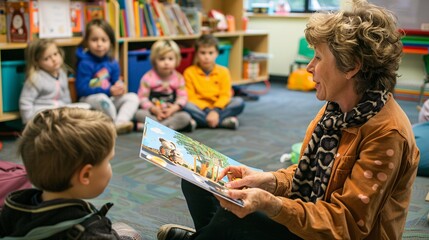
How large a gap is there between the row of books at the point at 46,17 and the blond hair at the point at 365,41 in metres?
2.53

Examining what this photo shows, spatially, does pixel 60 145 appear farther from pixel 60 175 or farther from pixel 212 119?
pixel 212 119

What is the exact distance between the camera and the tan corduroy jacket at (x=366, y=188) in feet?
4.08

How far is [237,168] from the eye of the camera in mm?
1521

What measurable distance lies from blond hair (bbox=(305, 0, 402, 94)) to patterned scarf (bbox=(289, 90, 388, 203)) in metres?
0.05

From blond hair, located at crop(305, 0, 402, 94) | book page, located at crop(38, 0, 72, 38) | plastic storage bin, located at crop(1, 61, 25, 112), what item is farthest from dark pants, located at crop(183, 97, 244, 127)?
blond hair, located at crop(305, 0, 402, 94)

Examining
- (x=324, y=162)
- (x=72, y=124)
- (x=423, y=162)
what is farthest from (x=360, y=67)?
(x=423, y=162)

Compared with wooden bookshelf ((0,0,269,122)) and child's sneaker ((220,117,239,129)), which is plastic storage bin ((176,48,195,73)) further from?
child's sneaker ((220,117,239,129))

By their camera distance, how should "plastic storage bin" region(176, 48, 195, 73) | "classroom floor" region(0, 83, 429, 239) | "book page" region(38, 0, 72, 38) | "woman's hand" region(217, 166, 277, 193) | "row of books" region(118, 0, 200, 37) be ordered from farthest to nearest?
1. "plastic storage bin" region(176, 48, 195, 73)
2. "row of books" region(118, 0, 200, 37)
3. "book page" region(38, 0, 72, 38)
4. "classroom floor" region(0, 83, 429, 239)
5. "woman's hand" region(217, 166, 277, 193)

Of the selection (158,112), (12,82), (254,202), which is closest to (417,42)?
(158,112)

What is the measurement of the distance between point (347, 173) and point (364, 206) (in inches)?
4.1

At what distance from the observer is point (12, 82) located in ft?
11.0

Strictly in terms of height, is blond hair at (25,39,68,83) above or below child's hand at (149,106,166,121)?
above

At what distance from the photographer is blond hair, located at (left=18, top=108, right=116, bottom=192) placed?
3.56 ft

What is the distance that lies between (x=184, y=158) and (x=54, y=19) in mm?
2551
